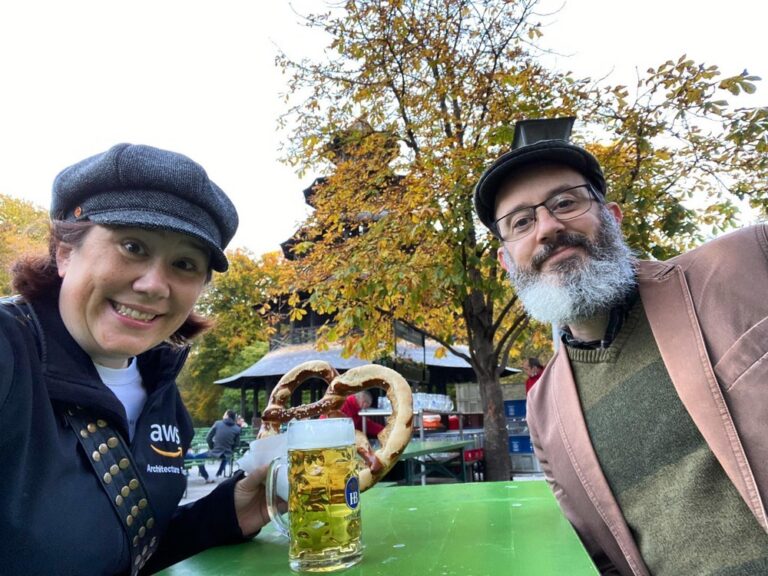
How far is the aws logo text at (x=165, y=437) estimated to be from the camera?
1.36 metres

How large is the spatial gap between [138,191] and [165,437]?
0.65 metres

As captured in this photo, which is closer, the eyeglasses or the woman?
the woman

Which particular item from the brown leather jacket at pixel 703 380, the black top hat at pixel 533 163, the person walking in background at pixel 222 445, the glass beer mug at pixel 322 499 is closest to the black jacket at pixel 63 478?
the glass beer mug at pixel 322 499

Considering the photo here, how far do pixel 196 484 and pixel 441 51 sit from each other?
1115 cm

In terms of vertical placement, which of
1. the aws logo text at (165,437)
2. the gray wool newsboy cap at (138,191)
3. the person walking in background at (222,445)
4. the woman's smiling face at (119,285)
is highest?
the gray wool newsboy cap at (138,191)

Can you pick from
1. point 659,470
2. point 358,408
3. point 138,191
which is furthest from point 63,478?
point 358,408

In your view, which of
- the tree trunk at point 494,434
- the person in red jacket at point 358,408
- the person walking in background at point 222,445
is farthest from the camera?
the person walking in background at point 222,445

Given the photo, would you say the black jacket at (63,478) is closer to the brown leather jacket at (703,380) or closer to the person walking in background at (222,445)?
the brown leather jacket at (703,380)

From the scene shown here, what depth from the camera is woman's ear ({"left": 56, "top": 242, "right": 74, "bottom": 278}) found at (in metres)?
1.30

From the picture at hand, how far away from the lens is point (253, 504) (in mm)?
1330

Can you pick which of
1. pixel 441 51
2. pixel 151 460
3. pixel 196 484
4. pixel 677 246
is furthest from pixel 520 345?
pixel 151 460

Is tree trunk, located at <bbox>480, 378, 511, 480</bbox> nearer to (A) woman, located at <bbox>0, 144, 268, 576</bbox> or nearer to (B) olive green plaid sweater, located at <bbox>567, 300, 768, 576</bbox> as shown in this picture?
(B) olive green plaid sweater, located at <bbox>567, 300, 768, 576</bbox>

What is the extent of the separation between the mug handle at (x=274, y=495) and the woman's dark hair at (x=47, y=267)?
695 mm

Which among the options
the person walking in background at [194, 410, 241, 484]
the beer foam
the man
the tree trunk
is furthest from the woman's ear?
the person walking in background at [194, 410, 241, 484]
